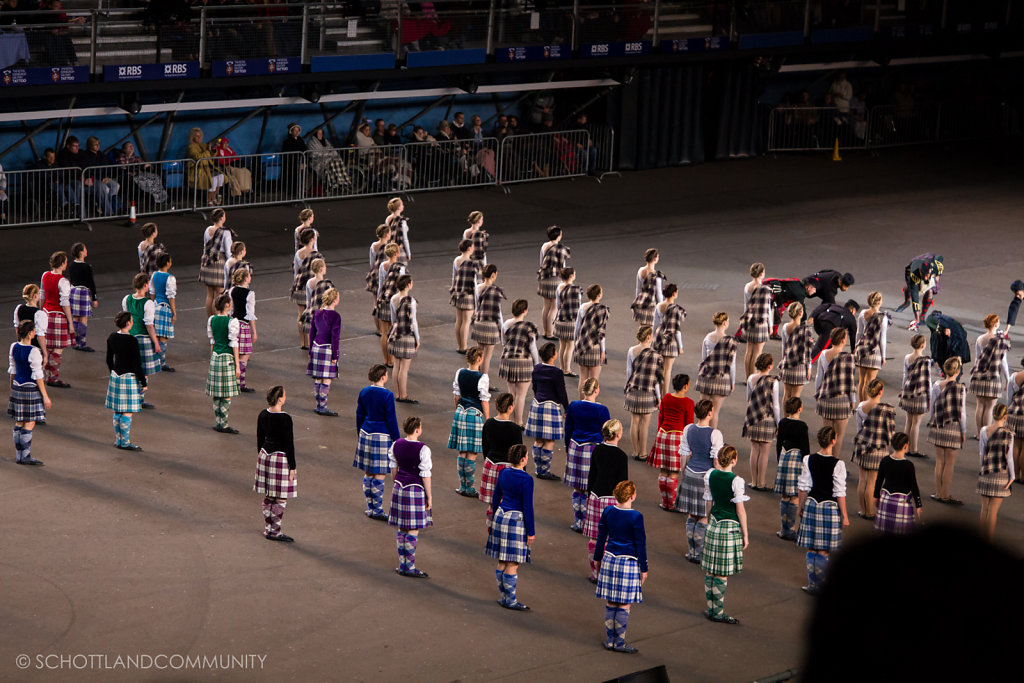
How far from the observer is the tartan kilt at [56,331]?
54.6 ft

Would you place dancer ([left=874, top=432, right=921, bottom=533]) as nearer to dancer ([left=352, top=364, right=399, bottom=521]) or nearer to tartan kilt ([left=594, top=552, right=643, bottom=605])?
tartan kilt ([left=594, top=552, right=643, bottom=605])

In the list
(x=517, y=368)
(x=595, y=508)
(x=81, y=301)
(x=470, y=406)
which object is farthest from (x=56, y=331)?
(x=595, y=508)

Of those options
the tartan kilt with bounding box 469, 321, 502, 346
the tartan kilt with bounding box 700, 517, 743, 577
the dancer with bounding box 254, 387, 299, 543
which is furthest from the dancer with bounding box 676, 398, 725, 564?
the tartan kilt with bounding box 469, 321, 502, 346

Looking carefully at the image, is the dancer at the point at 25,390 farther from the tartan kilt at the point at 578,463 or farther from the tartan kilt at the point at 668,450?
the tartan kilt at the point at 668,450

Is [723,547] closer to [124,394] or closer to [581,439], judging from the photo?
[581,439]

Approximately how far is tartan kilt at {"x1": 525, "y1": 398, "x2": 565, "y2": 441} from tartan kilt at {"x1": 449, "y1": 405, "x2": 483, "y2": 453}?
0.78 meters

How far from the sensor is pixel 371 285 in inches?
763

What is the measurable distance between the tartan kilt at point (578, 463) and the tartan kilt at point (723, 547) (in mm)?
2266

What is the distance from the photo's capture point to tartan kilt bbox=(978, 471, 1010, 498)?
12930 mm

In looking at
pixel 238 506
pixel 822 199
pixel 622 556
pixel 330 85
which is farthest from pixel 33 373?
pixel 822 199

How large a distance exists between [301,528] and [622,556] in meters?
3.83

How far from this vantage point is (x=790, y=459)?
12758 mm

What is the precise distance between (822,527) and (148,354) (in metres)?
8.76

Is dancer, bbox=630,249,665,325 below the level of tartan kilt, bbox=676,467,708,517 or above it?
above
